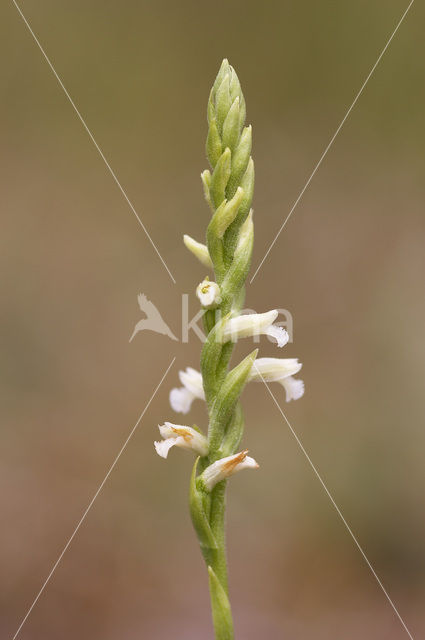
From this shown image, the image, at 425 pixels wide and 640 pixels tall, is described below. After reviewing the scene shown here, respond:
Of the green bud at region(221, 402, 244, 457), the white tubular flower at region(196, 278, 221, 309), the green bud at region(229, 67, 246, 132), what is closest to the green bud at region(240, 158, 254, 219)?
the green bud at region(229, 67, 246, 132)

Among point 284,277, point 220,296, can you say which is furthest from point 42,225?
point 220,296

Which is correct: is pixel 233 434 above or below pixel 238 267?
below

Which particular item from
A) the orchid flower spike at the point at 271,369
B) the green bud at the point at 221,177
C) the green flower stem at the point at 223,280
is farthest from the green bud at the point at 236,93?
the orchid flower spike at the point at 271,369

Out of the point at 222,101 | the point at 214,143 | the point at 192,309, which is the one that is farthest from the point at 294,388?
the point at 192,309

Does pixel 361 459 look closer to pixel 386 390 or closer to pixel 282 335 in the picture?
pixel 386 390

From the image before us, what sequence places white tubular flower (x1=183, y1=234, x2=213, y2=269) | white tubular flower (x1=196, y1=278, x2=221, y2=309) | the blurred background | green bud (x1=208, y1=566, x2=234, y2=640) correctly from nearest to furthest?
green bud (x1=208, y1=566, x2=234, y2=640) → white tubular flower (x1=196, y1=278, x2=221, y2=309) → white tubular flower (x1=183, y1=234, x2=213, y2=269) → the blurred background

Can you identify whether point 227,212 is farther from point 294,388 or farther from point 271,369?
point 294,388

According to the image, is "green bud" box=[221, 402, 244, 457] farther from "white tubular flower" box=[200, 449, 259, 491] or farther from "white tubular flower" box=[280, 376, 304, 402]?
"white tubular flower" box=[280, 376, 304, 402]
